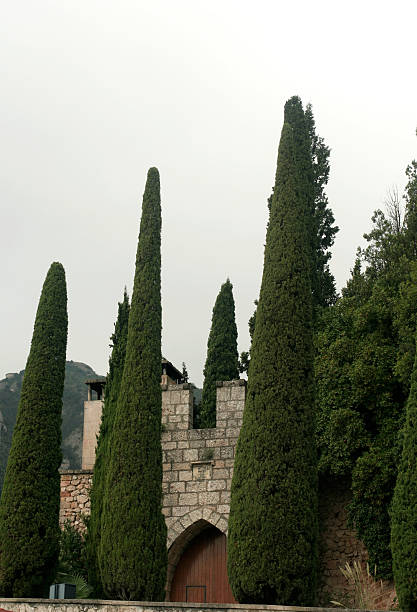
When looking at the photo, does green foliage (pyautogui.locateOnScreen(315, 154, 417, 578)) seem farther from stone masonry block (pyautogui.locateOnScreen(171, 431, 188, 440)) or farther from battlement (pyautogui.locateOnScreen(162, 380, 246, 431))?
stone masonry block (pyautogui.locateOnScreen(171, 431, 188, 440))

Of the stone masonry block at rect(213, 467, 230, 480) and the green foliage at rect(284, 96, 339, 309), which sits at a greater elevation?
the green foliage at rect(284, 96, 339, 309)

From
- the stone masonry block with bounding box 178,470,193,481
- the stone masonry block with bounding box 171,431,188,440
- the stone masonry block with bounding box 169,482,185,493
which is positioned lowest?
the stone masonry block with bounding box 169,482,185,493

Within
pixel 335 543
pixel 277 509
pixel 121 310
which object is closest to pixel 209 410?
pixel 121 310

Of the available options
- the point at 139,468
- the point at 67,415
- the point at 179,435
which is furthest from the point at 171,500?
the point at 67,415

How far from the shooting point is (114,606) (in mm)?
11352

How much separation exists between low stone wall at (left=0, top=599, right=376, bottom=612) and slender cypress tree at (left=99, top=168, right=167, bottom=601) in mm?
1139

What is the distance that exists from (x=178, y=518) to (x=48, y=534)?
3.08 metres

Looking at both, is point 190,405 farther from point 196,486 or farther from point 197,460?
point 196,486

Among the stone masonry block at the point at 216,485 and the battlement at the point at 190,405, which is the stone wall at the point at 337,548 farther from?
the battlement at the point at 190,405

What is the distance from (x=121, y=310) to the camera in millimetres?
18875

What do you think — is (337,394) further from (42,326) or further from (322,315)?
(42,326)

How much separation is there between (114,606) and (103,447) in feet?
17.5

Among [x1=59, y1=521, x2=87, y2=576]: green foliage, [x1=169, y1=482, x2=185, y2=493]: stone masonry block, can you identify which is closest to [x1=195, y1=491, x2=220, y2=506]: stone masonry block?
[x1=169, y1=482, x2=185, y2=493]: stone masonry block

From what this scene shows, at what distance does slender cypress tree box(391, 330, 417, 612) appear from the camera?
32.0ft
